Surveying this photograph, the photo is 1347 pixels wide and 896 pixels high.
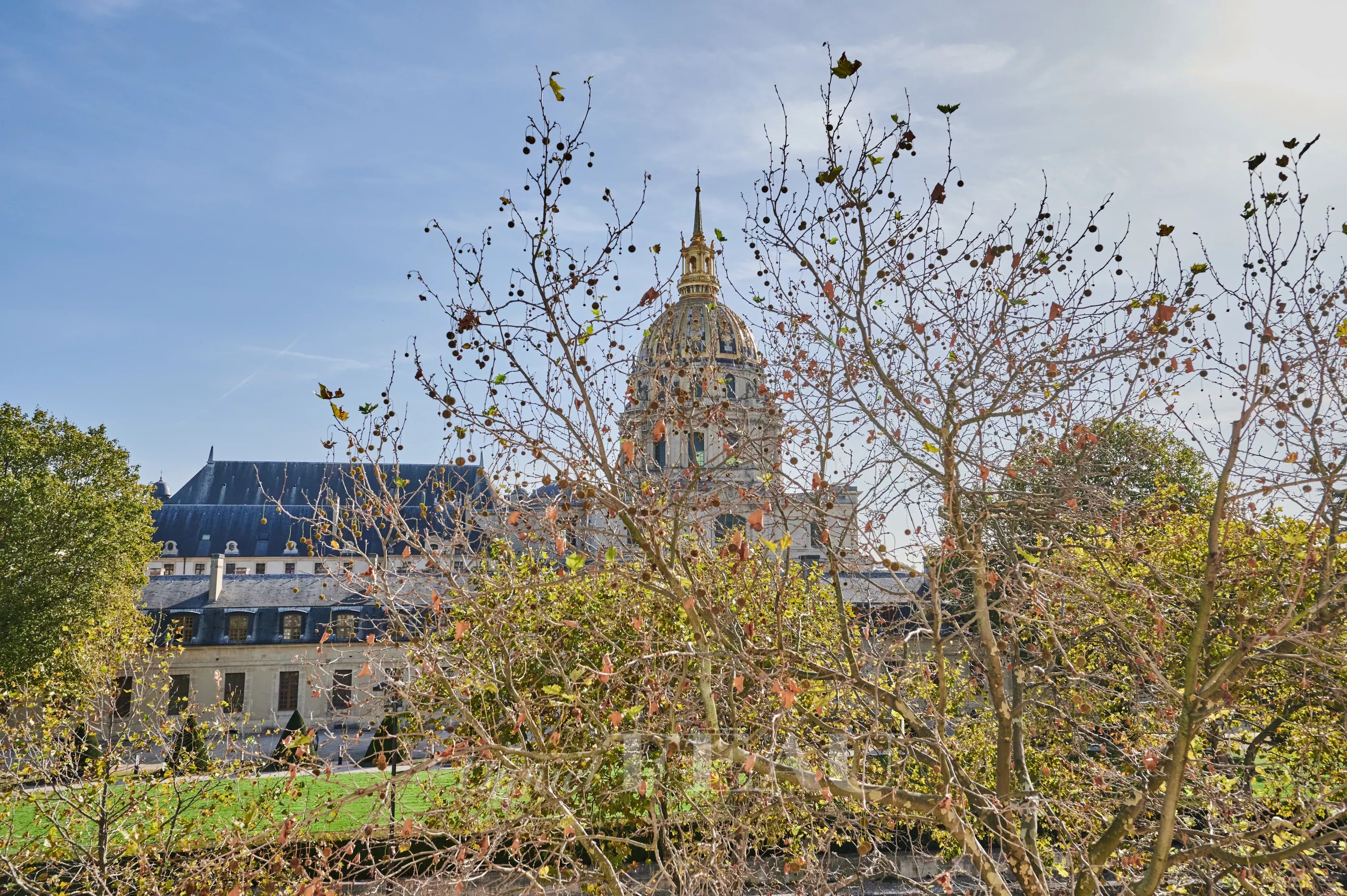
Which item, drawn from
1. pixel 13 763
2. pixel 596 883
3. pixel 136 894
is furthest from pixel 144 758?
pixel 596 883

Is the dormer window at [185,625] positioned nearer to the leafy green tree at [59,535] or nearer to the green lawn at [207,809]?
the leafy green tree at [59,535]

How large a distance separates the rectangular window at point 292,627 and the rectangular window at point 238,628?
4.16ft

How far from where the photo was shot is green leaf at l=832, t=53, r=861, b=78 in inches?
223

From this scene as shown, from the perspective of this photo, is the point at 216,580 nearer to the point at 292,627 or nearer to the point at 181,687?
the point at 292,627

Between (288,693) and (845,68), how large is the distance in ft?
119

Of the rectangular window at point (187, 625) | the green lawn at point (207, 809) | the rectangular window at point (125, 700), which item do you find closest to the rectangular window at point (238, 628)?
the rectangular window at point (187, 625)

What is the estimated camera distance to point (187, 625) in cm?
3566

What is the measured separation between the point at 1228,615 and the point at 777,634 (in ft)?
20.5

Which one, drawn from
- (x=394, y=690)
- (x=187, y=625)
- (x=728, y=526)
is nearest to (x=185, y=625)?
(x=187, y=625)

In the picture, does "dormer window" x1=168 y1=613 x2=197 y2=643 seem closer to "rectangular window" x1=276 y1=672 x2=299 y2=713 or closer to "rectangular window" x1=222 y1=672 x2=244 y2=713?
"rectangular window" x1=222 y1=672 x2=244 y2=713

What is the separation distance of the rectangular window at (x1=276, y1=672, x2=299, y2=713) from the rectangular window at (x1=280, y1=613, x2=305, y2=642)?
1.34m

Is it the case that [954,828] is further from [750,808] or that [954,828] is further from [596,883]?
[596,883]

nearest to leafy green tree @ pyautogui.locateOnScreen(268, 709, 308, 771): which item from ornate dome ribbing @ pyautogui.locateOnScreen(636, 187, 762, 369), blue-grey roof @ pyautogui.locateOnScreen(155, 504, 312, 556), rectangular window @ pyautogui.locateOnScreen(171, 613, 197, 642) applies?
ornate dome ribbing @ pyautogui.locateOnScreen(636, 187, 762, 369)

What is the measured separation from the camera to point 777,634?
6.27 meters
